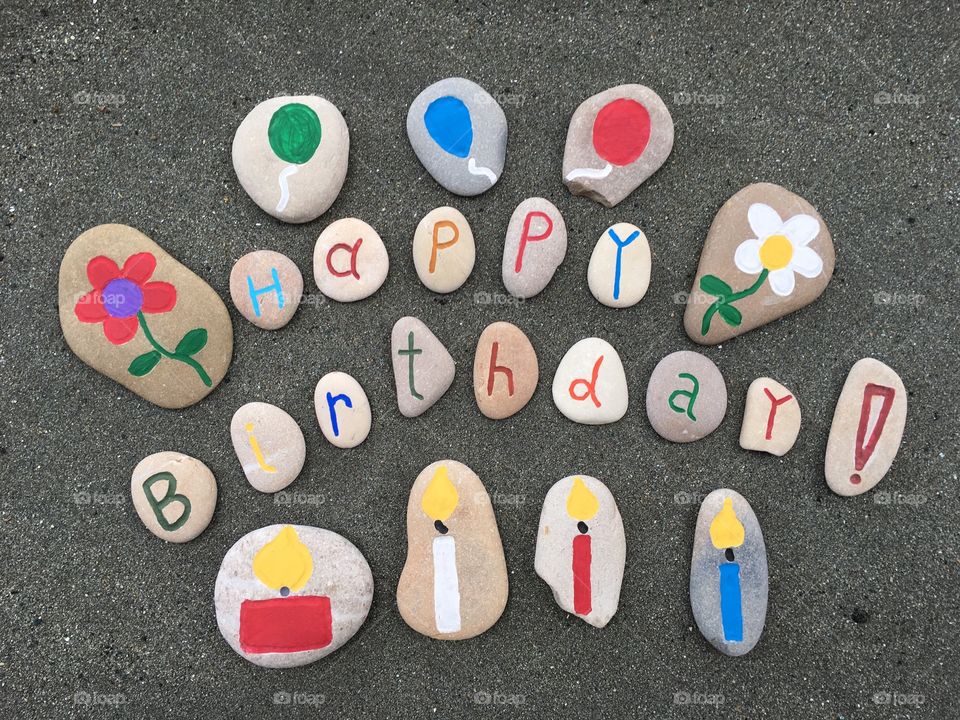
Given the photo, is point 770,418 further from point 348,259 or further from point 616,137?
point 348,259

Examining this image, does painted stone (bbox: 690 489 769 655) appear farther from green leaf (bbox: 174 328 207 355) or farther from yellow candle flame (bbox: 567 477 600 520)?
green leaf (bbox: 174 328 207 355)

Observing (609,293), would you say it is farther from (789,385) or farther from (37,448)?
(37,448)

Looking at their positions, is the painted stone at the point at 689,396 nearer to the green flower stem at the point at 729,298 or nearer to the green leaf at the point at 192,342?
the green flower stem at the point at 729,298

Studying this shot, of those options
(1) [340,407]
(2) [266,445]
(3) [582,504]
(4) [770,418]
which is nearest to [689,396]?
(4) [770,418]

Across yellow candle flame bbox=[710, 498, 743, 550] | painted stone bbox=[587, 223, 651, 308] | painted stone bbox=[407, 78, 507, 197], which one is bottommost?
yellow candle flame bbox=[710, 498, 743, 550]

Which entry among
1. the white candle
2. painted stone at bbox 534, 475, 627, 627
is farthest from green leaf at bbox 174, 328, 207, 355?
painted stone at bbox 534, 475, 627, 627

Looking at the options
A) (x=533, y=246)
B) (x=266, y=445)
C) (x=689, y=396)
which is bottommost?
(x=266, y=445)
